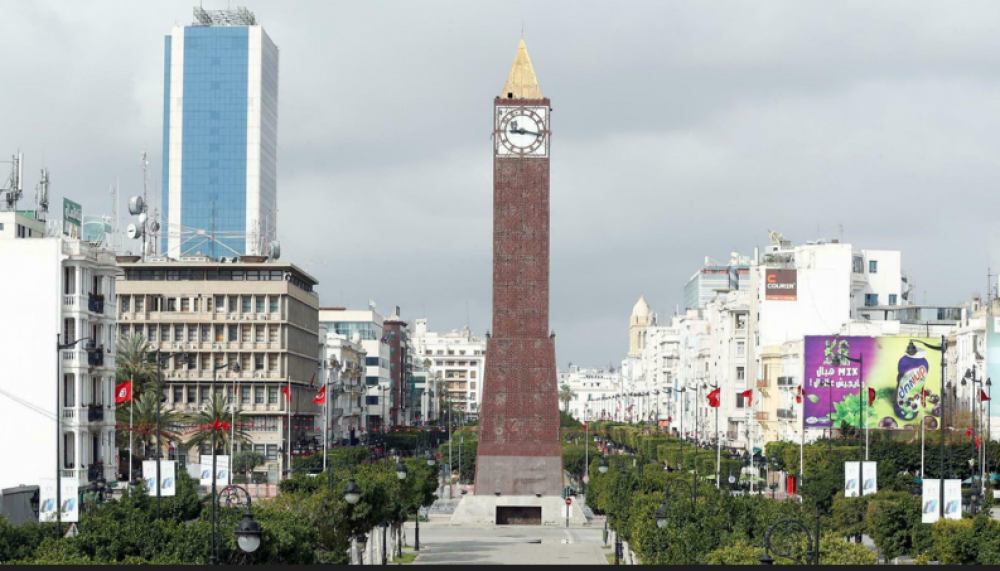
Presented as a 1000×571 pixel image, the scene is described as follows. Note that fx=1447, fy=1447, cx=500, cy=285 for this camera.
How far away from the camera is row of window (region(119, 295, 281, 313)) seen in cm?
13612

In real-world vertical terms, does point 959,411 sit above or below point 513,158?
below

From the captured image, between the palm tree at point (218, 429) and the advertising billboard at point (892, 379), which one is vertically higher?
the advertising billboard at point (892, 379)

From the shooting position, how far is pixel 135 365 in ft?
350

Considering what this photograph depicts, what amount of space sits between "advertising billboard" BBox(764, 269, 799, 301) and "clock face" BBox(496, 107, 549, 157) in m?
49.5

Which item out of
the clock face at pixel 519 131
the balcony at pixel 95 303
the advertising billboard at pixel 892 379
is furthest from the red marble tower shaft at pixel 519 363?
the advertising billboard at pixel 892 379

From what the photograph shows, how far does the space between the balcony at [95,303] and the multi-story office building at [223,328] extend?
2223 inches

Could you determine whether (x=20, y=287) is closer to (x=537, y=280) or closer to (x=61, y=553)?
(x=537, y=280)

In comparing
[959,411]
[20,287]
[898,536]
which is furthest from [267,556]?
[959,411]

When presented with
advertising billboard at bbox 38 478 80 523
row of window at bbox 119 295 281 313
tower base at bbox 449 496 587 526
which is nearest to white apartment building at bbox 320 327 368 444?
row of window at bbox 119 295 281 313

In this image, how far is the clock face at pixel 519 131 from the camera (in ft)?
321

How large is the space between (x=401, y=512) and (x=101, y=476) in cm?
1677

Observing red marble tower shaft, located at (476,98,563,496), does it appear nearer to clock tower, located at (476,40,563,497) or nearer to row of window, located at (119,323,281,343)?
clock tower, located at (476,40,563,497)

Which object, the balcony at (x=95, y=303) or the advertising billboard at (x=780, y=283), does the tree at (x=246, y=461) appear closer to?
the balcony at (x=95, y=303)

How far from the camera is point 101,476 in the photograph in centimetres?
7700
